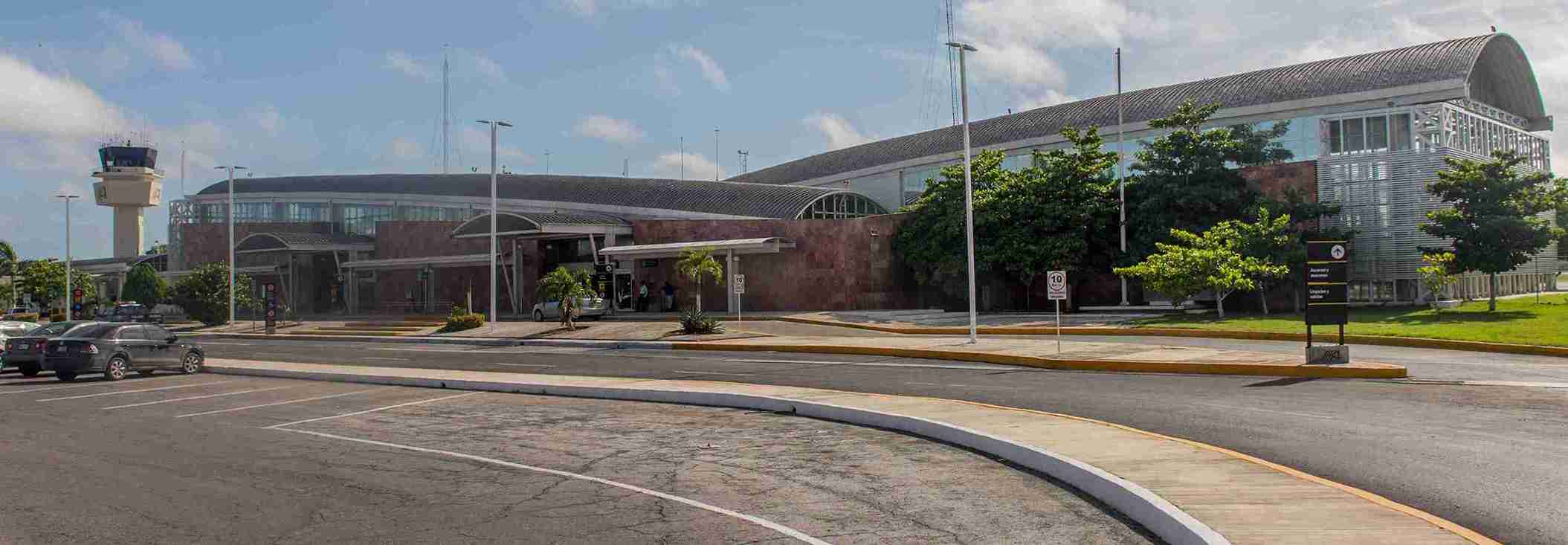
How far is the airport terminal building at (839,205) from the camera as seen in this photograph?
41875mm

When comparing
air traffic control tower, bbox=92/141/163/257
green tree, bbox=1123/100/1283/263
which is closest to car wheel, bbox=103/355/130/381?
green tree, bbox=1123/100/1283/263

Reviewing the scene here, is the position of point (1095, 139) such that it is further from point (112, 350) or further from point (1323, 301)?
point (112, 350)

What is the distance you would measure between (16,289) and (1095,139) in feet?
275

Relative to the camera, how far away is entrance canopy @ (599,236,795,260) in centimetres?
4619

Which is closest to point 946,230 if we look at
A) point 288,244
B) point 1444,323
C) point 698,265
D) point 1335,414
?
point 698,265

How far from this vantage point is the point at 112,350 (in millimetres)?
25719

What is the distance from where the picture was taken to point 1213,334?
98.3 feet

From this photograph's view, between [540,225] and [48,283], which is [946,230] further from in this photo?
[48,283]

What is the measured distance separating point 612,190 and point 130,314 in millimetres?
30950

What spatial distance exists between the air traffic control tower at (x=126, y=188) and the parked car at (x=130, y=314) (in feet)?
183

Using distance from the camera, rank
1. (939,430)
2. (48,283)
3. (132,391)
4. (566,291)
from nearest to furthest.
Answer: (939,430) → (132,391) → (566,291) → (48,283)

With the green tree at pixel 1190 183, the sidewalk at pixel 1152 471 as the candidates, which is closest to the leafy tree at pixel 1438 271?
the green tree at pixel 1190 183

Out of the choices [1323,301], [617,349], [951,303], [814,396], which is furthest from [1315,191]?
[814,396]

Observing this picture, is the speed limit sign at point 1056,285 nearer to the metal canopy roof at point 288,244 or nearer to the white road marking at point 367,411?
the white road marking at point 367,411
